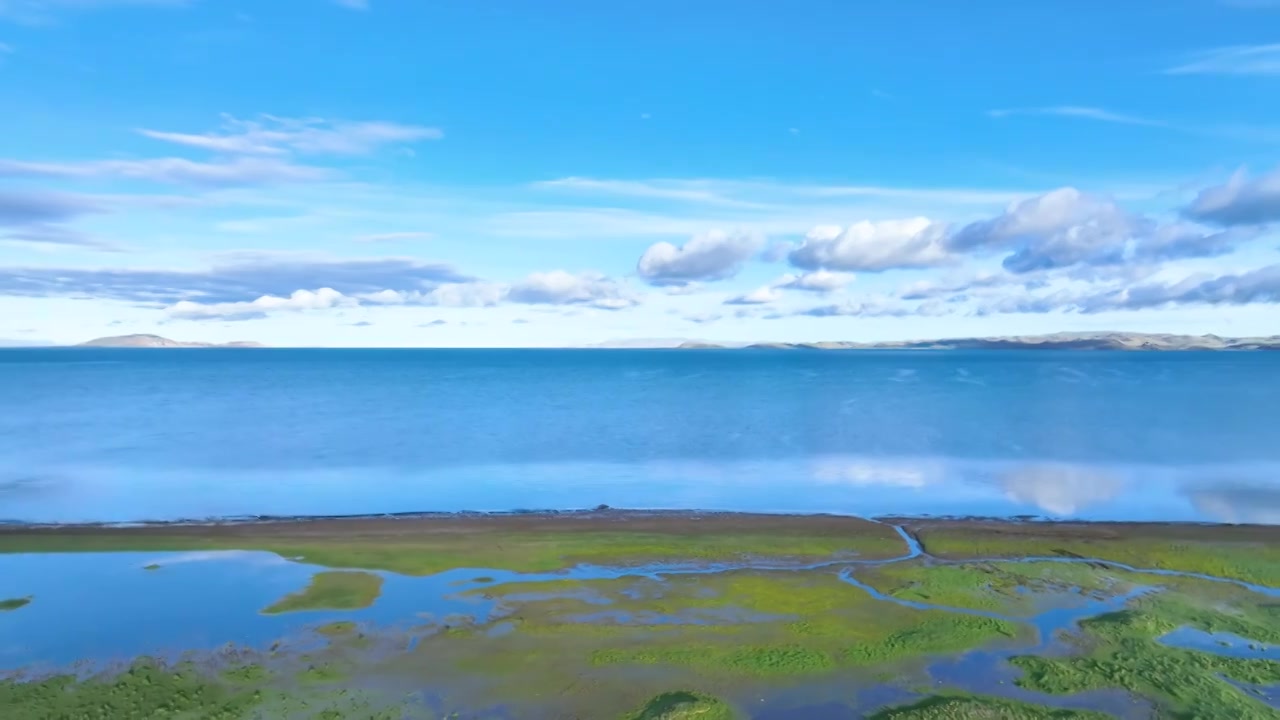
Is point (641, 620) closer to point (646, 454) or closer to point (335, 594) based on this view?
point (335, 594)

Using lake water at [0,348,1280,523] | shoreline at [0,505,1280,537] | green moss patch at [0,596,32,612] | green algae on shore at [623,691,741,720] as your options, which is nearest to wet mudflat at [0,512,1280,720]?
green algae on shore at [623,691,741,720]

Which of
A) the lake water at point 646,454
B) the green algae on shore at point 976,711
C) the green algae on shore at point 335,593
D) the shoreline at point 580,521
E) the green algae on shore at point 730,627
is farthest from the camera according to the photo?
the lake water at point 646,454

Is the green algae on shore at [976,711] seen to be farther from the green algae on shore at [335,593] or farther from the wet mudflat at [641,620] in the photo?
the green algae on shore at [335,593]

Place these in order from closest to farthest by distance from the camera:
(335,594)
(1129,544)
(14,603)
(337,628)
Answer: (337,628) → (14,603) → (335,594) → (1129,544)

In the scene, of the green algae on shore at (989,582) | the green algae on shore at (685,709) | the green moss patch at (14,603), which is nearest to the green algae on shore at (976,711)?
the green algae on shore at (685,709)

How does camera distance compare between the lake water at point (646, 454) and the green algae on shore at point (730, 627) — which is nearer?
the green algae on shore at point (730, 627)

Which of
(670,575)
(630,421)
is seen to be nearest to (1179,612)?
(670,575)

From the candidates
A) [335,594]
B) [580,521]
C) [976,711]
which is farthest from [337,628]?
[976,711]
